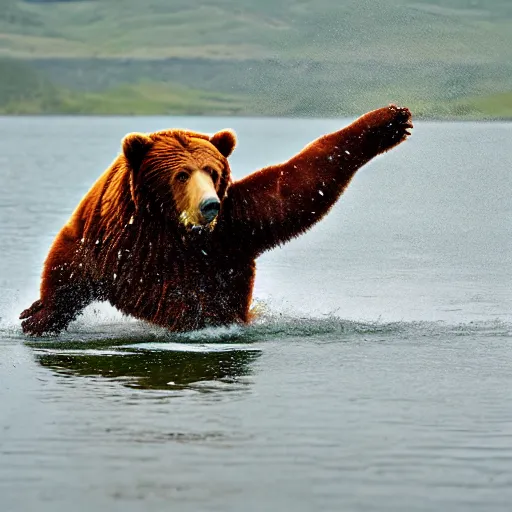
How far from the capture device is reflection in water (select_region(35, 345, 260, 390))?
7798 mm

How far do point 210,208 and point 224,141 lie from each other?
2.38 ft

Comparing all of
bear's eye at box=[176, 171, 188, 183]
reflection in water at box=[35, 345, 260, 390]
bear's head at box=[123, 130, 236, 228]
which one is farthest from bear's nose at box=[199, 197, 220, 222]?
reflection in water at box=[35, 345, 260, 390]

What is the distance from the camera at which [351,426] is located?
262 inches

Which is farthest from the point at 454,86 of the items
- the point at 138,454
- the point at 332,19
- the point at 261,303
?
the point at 138,454

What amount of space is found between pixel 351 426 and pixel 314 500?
45.9 inches

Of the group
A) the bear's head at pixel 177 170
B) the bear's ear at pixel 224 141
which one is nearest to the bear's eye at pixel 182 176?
the bear's head at pixel 177 170

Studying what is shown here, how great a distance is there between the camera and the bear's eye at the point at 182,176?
848cm

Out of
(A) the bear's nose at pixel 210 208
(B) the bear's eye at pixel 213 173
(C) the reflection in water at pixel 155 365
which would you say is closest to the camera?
(C) the reflection in water at pixel 155 365

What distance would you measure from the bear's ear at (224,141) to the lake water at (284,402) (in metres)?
1.20

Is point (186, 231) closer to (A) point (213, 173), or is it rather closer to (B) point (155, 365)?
(A) point (213, 173)

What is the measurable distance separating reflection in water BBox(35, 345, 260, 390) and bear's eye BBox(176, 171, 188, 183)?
106cm

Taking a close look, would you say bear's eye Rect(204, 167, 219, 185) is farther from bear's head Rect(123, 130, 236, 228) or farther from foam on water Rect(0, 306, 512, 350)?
foam on water Rect(0, 306, 512, 350)

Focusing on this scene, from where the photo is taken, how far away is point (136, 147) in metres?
8.57

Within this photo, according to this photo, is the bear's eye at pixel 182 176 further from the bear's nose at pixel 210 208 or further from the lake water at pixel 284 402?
the lake water at pixel 284 402
